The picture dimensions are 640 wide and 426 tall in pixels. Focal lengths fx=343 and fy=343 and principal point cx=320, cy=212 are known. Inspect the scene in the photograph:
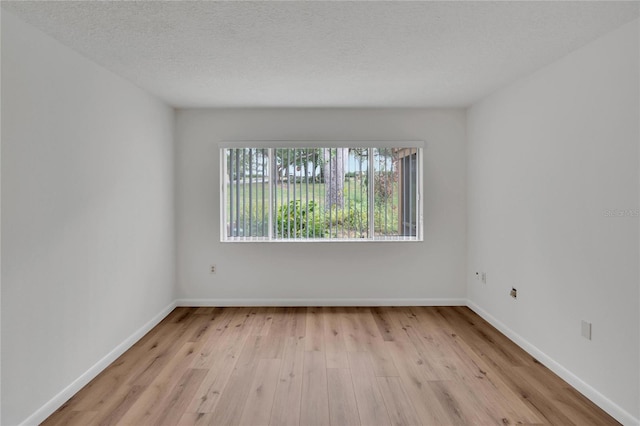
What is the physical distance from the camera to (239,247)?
4168mm

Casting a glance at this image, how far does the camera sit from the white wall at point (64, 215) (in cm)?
194

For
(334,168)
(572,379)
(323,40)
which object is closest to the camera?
(323,40)

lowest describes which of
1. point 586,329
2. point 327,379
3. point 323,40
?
point 327,379

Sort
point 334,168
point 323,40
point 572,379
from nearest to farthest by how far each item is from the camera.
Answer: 1. point 323,40
2. point 572,379
3. point 334,168

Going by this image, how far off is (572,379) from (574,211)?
119 cm

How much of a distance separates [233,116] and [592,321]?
153 inches

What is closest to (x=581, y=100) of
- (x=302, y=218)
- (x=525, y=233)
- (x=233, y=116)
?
(x=525, y=233)

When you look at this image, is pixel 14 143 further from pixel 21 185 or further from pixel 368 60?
pixel 368 60

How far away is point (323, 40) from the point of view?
228 centimetres

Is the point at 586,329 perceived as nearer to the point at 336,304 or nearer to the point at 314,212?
the point at 336,304

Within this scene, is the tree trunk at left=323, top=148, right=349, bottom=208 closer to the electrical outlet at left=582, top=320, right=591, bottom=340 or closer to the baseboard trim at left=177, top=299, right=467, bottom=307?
the baseboard trim at left=177, top=299, right=467, bottom=307

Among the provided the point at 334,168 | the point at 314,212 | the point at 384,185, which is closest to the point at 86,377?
the point at 314,212

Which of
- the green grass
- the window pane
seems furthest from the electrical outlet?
the window pane

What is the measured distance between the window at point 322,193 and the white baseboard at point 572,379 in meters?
1.42
